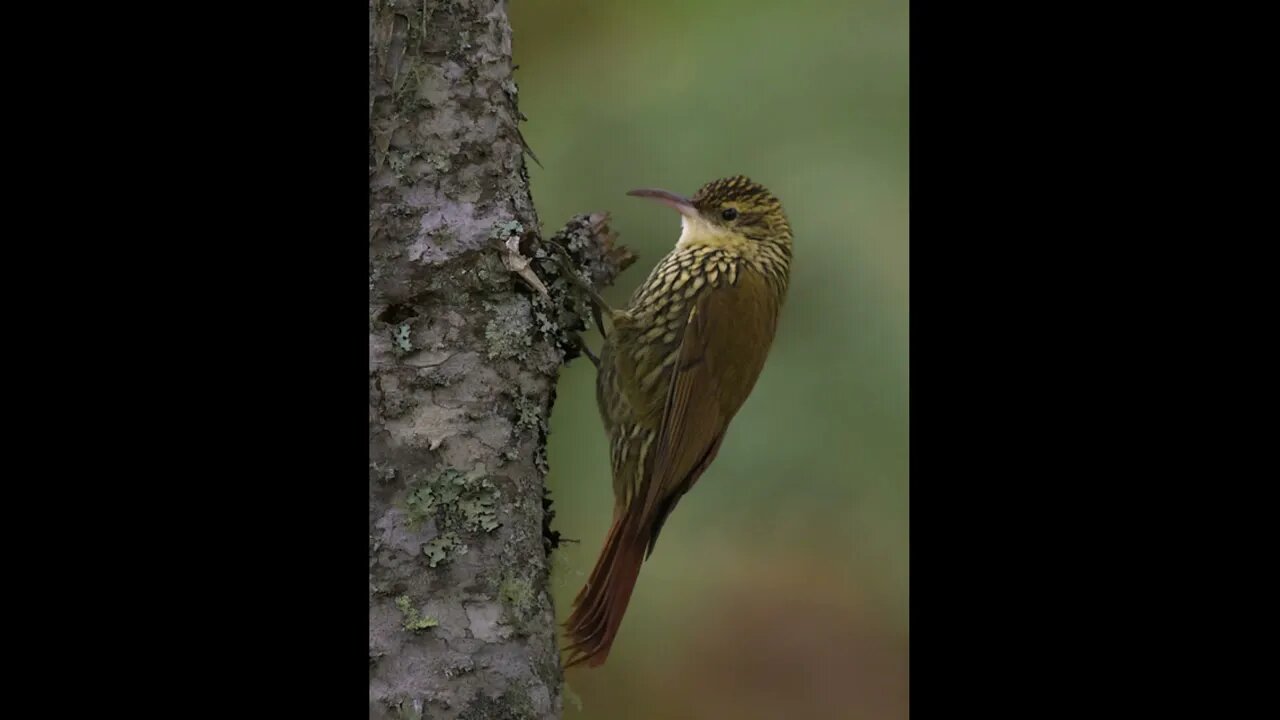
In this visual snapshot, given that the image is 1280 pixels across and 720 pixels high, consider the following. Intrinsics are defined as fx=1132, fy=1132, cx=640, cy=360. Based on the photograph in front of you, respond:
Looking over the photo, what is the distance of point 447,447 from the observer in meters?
1.82

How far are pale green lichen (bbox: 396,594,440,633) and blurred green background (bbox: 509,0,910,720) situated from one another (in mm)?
381

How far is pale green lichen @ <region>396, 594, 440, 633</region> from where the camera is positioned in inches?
69.8

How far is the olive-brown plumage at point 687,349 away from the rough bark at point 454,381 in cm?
33

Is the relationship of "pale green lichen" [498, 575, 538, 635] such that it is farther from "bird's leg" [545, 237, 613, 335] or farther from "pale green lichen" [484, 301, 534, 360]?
"bird's leg" [545, 237, 613, 335]

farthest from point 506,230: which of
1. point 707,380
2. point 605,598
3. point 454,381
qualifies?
point 605,598

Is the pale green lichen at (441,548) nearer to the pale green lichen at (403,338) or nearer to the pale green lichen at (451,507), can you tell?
the pale green lichen at (451,507)

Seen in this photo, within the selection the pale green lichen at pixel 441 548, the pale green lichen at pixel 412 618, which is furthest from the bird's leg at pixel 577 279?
the pale green lichen at pixel 412 618

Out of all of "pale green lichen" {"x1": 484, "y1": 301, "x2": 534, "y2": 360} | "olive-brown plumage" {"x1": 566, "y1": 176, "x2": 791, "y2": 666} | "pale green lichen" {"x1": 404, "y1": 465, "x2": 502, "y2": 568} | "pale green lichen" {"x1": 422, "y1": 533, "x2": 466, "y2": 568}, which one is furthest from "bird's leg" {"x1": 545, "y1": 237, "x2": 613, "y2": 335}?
"pale green lichen" {"x1": 422, "y1": 533, "x2": 466, "y2": 568}

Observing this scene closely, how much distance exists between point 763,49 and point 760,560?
109cm

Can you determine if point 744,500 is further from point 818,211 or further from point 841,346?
point 818,211

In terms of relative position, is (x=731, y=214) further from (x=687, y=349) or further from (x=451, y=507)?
(x=451, y=507)

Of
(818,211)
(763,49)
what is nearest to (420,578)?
(818,211)

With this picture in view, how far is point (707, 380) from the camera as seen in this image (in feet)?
7.45

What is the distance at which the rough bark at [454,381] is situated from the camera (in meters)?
1.78
